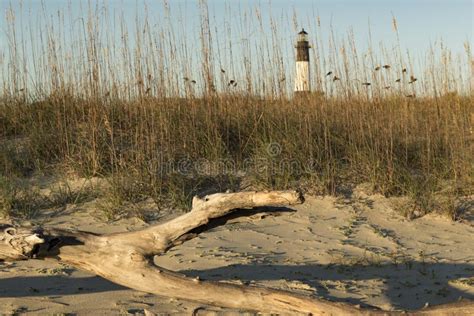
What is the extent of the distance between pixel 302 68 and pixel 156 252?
5.86 meters

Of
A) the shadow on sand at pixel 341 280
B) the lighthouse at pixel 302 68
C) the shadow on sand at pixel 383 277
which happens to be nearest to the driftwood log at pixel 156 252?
the shadow on sand at pixel 341 280

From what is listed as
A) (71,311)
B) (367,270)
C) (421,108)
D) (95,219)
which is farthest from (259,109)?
(71,311)

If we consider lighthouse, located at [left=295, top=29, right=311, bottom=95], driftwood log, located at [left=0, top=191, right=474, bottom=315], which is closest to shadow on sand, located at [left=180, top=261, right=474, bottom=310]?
driftwood log, located at [left=0, top=191, right=474, bottom=315]

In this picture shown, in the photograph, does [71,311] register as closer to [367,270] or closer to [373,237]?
[367,270]

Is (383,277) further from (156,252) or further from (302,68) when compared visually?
(302,68)

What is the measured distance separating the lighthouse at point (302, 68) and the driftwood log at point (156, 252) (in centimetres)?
341

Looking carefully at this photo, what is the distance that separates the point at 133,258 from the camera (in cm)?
244

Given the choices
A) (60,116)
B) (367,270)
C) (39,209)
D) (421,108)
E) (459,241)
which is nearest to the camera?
(367,270)

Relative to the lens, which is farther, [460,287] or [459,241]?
[459,241]

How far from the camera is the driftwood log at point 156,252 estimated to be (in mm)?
2336

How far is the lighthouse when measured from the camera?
592 centimetres

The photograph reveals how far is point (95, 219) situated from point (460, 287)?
2515 millimetres

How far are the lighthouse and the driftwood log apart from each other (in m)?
3.41

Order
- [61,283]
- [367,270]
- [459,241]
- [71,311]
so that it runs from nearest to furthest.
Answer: [71,311] → [61,283] → [367,270] → [459,241]
